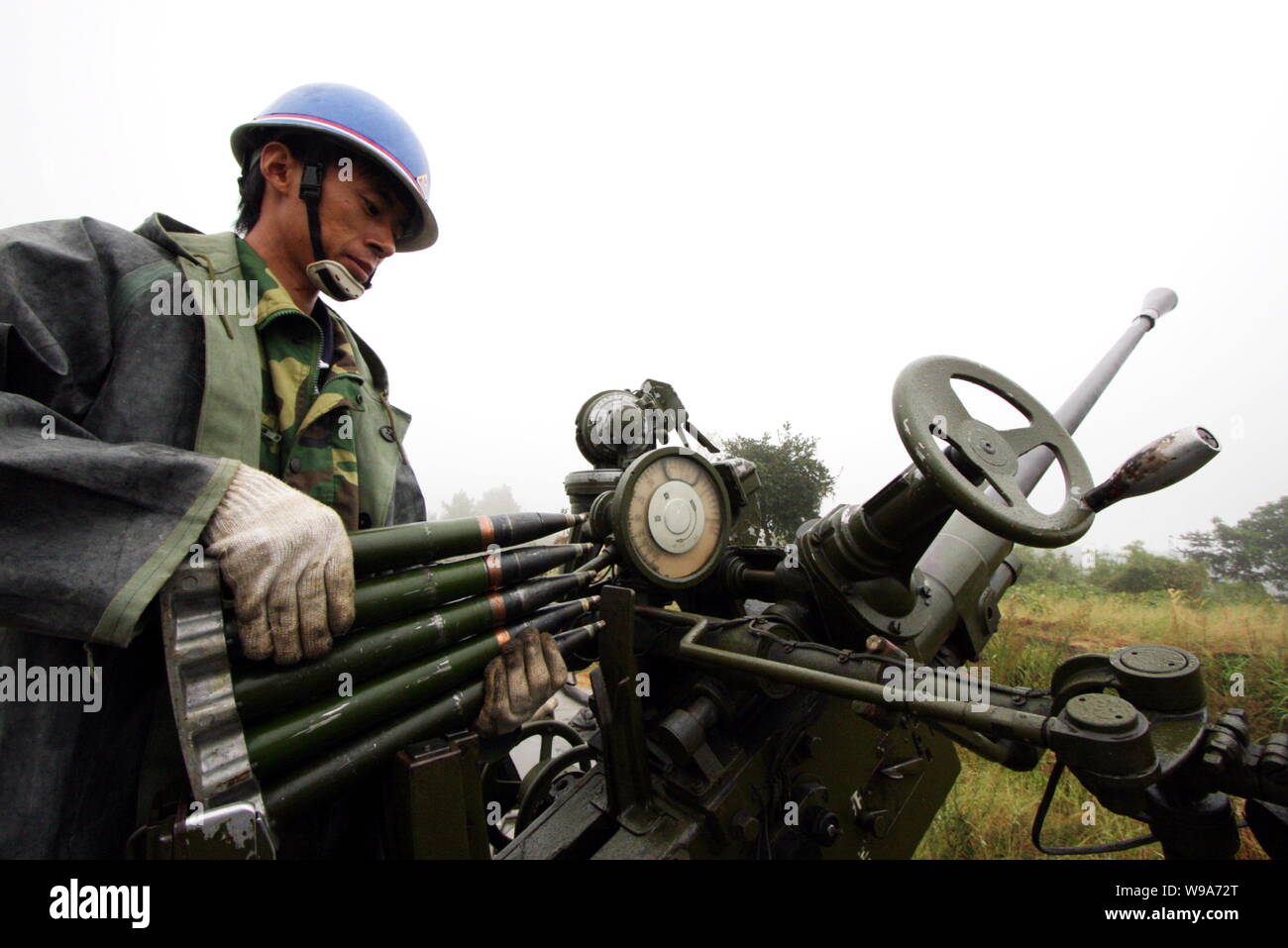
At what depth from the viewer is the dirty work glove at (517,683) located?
237 cm

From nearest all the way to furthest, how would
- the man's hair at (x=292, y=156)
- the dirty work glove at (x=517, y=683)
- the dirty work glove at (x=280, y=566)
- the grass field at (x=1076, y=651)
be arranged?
the dirty work glove at (x=280, y=566)
the dirty work glove at (x=517, y=683)
the man's hair at (x=292, y=156)
the grass field at (x=1076, y=651)

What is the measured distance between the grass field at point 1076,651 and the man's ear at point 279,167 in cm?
565

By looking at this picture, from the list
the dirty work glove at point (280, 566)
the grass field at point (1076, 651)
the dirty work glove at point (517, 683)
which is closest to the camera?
the dirty work glove at point (280, 566)

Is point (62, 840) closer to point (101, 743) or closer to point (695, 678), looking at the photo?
point (101, 743)

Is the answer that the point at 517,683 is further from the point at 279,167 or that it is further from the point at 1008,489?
the point at 279,167

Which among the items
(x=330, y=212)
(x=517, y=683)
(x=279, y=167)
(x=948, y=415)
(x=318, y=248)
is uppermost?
(x=279, y=167)

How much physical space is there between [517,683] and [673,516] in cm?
108

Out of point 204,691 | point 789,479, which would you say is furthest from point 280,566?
point 789,479

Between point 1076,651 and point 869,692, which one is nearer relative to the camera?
point 869,692

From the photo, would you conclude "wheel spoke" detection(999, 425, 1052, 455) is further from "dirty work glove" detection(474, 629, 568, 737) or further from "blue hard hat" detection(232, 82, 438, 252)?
"blue hard hat" detection(232, 82, 438, 252)

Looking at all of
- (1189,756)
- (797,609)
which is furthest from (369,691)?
(1189,756)

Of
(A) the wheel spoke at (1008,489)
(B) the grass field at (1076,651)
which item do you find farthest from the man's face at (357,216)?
(B) the grass field at (1076,651)

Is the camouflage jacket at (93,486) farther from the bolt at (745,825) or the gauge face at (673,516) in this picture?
the bolt at (745,825)

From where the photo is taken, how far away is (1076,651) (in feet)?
24.0
